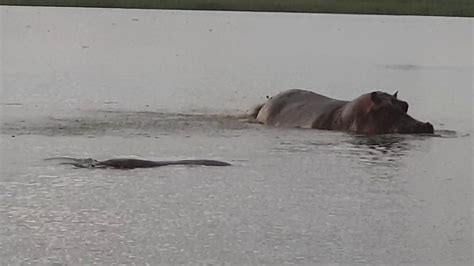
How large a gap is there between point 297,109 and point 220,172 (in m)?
3.90

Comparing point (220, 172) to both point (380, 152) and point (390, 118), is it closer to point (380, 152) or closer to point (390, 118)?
point (380, 152)

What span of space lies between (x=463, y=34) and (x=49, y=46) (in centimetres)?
1460

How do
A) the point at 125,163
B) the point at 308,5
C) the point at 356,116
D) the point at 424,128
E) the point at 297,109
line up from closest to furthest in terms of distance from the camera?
the point at 125,163, the point at 424,128, the point at 356,116, the point at 297,109, the point at 308,5

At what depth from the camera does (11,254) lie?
305 inches

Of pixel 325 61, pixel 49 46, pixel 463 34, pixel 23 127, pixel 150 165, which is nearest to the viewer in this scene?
pixel 150 165

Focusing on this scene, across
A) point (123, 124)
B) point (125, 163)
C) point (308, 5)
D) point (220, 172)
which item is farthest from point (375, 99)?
point (308, 5)

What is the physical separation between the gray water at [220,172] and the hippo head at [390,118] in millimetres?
222

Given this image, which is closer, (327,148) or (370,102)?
(327,148)

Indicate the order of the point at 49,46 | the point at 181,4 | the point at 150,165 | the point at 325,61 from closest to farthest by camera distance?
the point at 150,165 < the point at 325,61 < the point at 49,46 < the point at 181,4

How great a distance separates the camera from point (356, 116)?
547 inches

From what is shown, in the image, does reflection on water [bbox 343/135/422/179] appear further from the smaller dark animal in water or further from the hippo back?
the smaller dark animal in water

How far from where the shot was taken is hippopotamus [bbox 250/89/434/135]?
13789 mm

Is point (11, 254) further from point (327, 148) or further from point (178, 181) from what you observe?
point (327, 148)

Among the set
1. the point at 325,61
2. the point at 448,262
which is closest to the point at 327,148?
the point at 448,262
